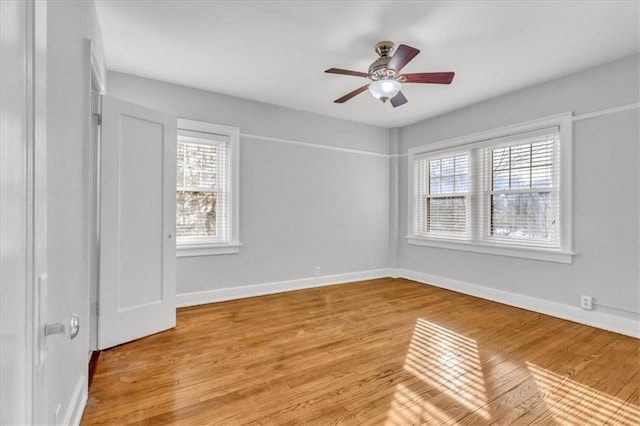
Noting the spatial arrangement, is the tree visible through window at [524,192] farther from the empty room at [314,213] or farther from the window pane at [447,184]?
the window pane at [447,184]

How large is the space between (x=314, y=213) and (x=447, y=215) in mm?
2039

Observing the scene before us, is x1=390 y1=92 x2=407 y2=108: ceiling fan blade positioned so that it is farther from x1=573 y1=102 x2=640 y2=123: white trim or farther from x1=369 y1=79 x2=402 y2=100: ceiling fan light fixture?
x1=573 y1=102 x2=640 y2=123: white trim

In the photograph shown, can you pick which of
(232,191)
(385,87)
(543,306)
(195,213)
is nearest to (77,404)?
(195,213)

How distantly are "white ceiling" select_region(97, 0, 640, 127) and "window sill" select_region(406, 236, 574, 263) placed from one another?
1943 mm

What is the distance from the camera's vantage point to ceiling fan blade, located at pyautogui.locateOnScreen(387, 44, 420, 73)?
2.37m

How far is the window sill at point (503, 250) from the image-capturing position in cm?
358

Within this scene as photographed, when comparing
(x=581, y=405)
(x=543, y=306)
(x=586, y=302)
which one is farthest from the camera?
(x=543, y=306)

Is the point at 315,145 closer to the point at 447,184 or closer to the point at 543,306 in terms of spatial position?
the point at 447,184

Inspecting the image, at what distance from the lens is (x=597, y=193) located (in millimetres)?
3303

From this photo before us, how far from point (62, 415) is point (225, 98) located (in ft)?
11.8

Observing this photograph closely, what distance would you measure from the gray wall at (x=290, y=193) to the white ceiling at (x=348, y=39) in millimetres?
334

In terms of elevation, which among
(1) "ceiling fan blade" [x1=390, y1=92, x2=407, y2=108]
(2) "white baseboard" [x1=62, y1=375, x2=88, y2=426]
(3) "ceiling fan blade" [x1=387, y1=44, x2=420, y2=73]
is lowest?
(2) "white baseboard" [x1=62, y1=375, x2=88, y2=426]

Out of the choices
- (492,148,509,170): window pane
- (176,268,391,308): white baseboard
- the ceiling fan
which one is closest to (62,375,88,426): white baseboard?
(176,268,391,308): white baseboard

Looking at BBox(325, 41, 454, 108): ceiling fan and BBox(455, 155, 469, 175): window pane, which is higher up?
BBox(325, 41, 454, 108): ceiling fan
